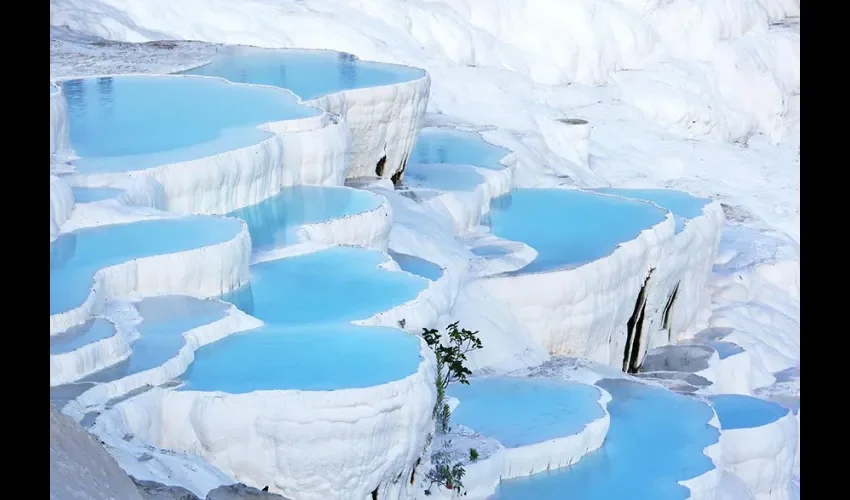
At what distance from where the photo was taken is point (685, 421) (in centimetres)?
848

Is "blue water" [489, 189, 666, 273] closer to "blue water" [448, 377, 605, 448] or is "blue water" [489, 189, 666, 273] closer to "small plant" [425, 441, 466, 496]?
"blue water" [448, 377, 605, 448]

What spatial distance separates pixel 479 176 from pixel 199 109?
305cm

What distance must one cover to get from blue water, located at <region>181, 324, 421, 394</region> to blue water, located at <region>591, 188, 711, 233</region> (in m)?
7.14

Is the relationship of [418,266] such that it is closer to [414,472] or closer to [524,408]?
[524,408]

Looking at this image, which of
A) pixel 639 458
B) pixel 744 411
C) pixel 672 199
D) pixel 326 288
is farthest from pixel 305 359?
pixel 672 199

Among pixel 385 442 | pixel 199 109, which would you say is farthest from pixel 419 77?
pixel 385 442

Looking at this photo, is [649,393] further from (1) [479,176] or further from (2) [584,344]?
(1) [479,176]

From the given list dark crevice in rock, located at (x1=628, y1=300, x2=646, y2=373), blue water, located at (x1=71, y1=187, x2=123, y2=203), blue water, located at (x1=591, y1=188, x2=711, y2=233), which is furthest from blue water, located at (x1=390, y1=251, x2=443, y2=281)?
blue water, located at (x1=591, y1=188, x2=711, y2=233)

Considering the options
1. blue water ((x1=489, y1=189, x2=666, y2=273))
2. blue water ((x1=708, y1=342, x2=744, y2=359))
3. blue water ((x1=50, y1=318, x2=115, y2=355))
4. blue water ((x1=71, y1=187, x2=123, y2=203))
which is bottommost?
blue water ((x1=708, y1=342, x2=744, y2=359))

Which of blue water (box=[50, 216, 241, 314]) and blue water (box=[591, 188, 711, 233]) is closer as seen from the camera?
blue water (box=[50, 216, 241, 314])

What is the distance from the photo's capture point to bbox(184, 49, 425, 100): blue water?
12.0 metres

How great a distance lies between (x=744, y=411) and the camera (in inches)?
381

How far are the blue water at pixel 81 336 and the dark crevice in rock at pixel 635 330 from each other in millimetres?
6418

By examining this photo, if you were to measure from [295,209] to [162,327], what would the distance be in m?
2.97
